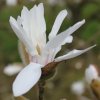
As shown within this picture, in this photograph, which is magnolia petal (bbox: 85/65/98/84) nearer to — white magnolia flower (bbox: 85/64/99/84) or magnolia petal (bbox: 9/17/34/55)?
white magnolia flower (bbox: 85/64/99/84)

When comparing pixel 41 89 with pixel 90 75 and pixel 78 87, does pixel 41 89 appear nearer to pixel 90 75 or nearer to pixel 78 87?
pixel 90 75

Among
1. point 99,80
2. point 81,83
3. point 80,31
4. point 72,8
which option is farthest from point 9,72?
point 99,80

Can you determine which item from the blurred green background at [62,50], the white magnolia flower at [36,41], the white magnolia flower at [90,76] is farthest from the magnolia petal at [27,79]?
the blurred green background at [62,50]

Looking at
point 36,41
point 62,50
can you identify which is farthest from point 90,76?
point 62,50

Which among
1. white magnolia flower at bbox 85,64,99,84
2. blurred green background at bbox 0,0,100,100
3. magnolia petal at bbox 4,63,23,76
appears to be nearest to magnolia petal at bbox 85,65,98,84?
white magnolia flower at bbox 85,64,99,84

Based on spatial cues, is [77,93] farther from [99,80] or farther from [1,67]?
[99,80]

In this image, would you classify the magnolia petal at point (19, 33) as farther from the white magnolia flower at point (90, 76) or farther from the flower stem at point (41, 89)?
the white magnolia flower at point (90, 76)

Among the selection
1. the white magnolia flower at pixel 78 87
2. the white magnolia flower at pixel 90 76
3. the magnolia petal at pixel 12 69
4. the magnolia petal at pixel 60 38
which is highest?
the magnolia petal at pixel 12 69

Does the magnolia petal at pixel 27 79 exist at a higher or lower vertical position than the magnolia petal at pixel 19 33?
lower
